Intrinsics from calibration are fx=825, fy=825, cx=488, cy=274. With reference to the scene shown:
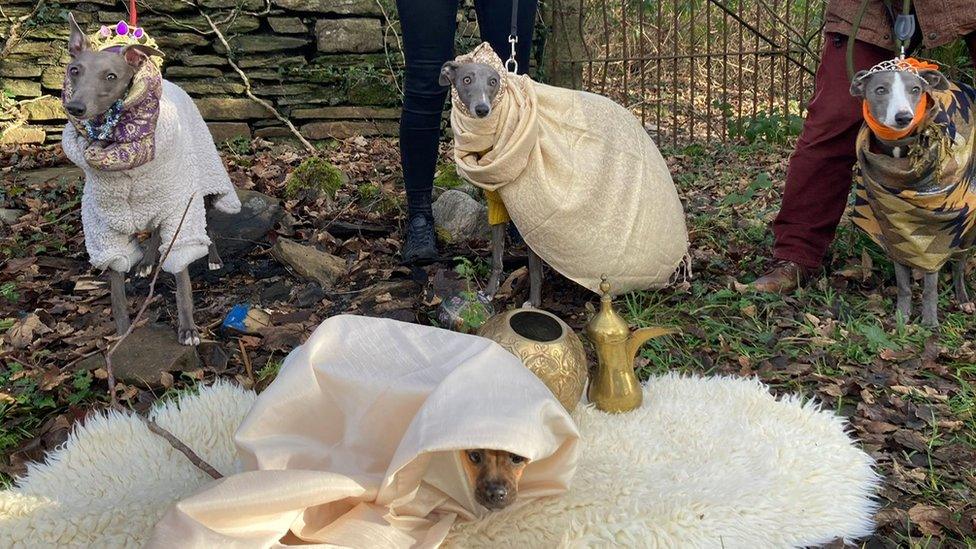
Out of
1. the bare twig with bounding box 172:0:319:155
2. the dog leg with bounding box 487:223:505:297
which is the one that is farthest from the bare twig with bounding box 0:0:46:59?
the dog leg with bounding box 487:223:505:297

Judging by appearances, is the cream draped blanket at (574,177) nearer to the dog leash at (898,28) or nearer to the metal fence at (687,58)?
the dog leash at (898,28)

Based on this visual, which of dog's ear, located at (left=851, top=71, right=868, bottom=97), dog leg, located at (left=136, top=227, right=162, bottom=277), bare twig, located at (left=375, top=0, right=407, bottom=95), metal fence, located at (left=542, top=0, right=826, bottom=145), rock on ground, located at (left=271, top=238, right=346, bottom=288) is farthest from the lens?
metal fence, located at (left=542, top=0, right=826, bottom=145)

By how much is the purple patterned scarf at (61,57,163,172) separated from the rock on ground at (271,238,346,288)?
121 centimetres

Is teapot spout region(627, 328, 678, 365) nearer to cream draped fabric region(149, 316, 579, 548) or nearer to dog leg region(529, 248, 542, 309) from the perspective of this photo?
cream draped fabric region(149, 316, 579, 548)

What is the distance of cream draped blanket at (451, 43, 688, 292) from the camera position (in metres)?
3.07

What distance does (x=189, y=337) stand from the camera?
123 inches

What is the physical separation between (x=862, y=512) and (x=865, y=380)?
0.84 meters

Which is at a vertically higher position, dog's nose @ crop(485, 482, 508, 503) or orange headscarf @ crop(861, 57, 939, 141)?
orange headscarf @ crop(861, 57, 939, 141)

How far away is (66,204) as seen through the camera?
4773 millimetres

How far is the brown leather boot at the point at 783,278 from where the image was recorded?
3596 mm

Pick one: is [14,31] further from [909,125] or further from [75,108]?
[909,125]

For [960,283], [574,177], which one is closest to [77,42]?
[574,177]

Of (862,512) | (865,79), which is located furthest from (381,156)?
(862,512)

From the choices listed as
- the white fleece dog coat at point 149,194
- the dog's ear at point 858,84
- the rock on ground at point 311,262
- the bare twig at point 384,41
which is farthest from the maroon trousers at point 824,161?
the bare twig at point 384,41
